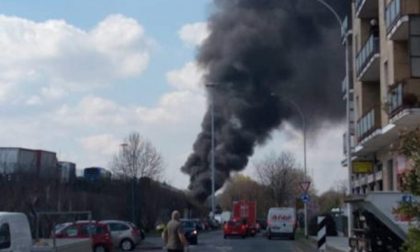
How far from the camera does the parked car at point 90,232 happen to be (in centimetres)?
3169

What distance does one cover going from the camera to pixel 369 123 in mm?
39062

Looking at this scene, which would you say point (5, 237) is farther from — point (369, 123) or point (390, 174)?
point (390, 174)

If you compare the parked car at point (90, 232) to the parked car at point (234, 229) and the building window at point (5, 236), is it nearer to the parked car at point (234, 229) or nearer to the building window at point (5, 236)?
the building window at point (5, 236)

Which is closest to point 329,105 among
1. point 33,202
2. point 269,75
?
point 269,75

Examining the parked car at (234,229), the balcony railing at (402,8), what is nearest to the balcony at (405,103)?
the balcony railing at (402,8)

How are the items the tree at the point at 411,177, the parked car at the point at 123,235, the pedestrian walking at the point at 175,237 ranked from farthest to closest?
the parked car at the point at 123,235, the pedestrian walking at the point at 175,237, the tree at the point at 411,177

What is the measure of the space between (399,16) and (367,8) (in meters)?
10.9

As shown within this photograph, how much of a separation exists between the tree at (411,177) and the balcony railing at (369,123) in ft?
77.3

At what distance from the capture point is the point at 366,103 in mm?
44656

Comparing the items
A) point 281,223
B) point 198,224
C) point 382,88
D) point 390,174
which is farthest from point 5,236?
point 281,223

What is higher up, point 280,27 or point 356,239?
point 280,27

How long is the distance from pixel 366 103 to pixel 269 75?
1815cm

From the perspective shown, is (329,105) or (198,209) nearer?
(329,105)

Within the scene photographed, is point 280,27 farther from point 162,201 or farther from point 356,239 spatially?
point 356,239
